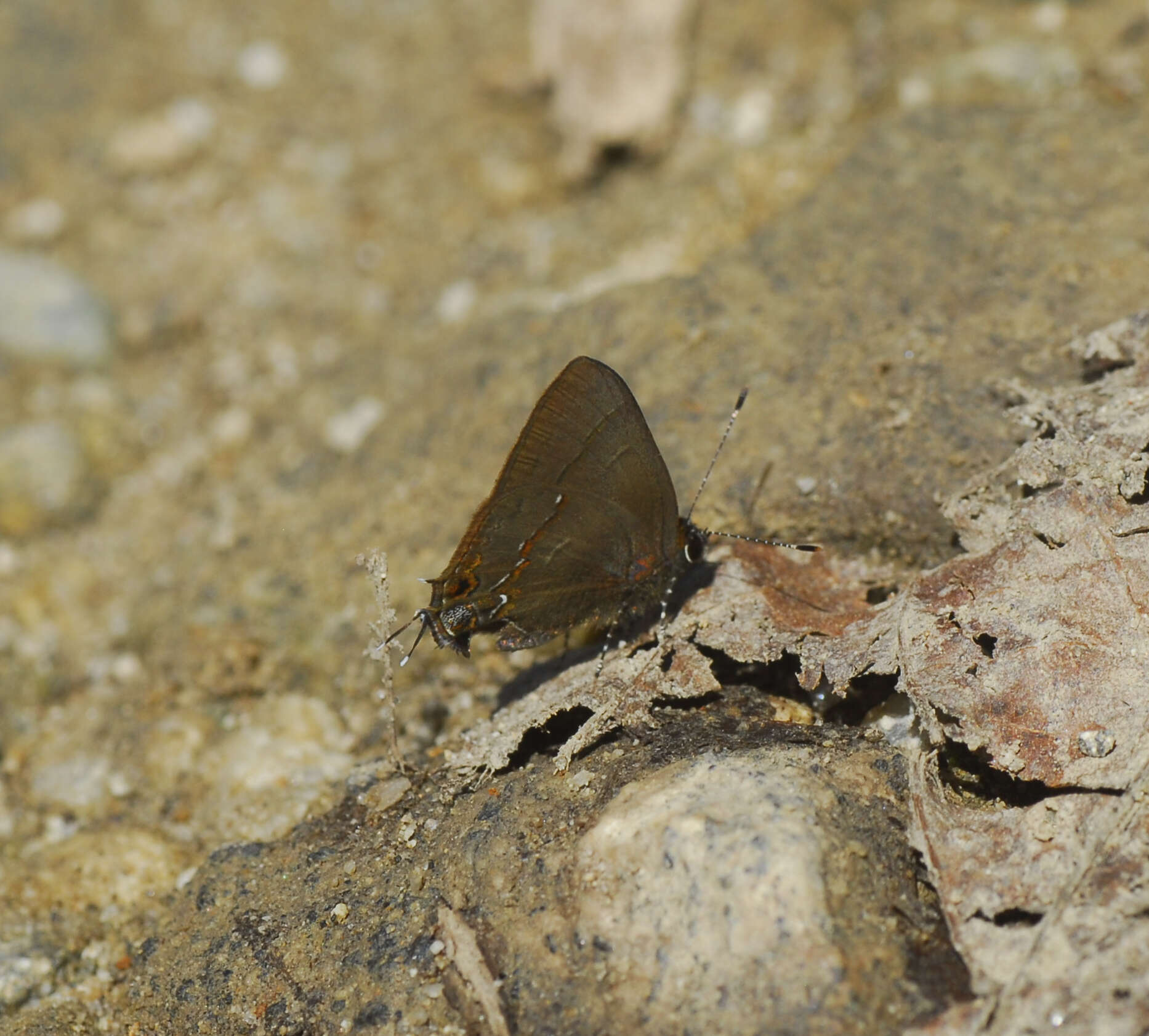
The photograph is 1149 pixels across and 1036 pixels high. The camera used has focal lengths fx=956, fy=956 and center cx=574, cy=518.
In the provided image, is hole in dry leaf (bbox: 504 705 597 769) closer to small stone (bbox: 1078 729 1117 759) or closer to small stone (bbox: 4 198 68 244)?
small stone (bbox: 1078 729 1117 759)

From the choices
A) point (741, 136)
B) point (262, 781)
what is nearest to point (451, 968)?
point (262, 781)

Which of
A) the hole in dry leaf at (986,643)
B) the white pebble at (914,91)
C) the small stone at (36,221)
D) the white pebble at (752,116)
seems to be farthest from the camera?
the small stone at (36,221)

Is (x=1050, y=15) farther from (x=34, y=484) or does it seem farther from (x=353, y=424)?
(x=34, y=484)

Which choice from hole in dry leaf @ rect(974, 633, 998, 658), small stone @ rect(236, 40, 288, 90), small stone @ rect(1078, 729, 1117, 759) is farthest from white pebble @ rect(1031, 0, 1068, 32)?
small stone @ rect(236, 40, 288, 90)

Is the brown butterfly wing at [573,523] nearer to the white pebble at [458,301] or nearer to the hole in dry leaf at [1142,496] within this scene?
the hole in dry leaf at [1142,496]

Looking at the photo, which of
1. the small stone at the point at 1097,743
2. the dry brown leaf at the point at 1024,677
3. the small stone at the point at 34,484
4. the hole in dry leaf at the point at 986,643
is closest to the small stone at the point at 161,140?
the small stone at the point at 34,484

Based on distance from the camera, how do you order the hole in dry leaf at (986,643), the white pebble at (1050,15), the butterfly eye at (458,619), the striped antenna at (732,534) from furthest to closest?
the white pebble at (1050,15) < the striped antenna at (732,534) < the butterfly eye at (458,619) < the hole in dry leaf at (986,643)
